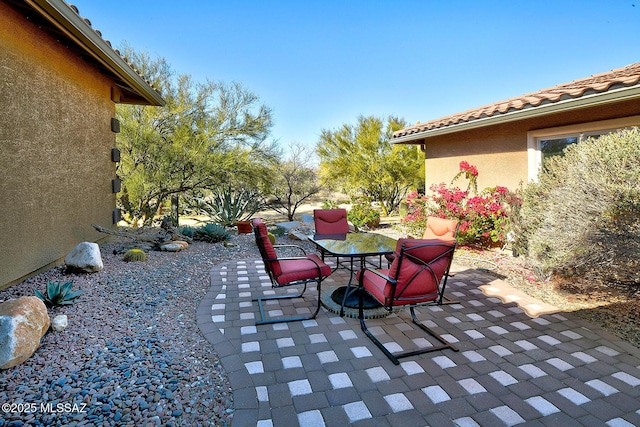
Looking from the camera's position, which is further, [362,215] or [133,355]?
[362,215]

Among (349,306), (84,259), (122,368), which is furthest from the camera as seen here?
(84,259)

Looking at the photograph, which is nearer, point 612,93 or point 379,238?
point 612,93

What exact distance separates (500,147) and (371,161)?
26.4 feet

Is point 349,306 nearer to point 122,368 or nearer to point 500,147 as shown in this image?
point 122,368

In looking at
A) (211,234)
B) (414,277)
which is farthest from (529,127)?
(211,234)

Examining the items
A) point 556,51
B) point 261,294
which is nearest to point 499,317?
point 261,294

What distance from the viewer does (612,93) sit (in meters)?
4.29

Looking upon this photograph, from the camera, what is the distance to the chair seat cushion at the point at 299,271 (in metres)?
3.84

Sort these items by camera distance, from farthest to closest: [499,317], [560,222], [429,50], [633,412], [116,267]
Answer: [429,50]
[116,267]
[560,222]
[499,317]
[633,412]

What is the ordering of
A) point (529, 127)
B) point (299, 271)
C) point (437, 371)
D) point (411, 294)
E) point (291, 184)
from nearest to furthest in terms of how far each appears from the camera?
point (437, 371) < point (411, 294) < point (299, 271) < point (529, 127) < point (291, 184)

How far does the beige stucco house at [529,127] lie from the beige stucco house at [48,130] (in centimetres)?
659

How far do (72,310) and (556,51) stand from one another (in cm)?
1316

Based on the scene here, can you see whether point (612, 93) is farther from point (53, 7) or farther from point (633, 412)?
point (53, 7)

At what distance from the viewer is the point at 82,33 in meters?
4.36
